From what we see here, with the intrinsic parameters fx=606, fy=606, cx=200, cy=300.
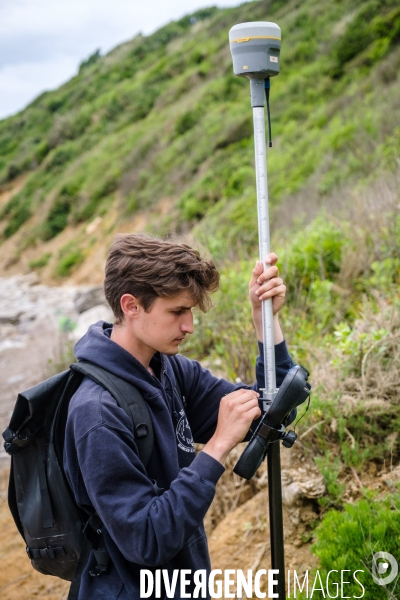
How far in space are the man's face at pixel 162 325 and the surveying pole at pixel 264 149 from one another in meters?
0.32

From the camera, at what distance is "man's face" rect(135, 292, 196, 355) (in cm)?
195

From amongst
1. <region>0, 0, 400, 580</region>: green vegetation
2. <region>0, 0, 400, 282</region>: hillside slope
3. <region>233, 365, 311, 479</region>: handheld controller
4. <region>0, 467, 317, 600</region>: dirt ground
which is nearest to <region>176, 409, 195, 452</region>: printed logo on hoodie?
<region>233, 365, 311, 479</region>: handheld controller

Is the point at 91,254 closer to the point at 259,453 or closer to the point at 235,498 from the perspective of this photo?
the point at 235,498

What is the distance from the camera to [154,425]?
1.89 metres

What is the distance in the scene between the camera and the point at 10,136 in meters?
35.1

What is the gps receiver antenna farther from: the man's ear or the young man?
the man's ear

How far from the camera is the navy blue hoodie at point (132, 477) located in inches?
65.7

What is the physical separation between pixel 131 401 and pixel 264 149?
36.8 inches

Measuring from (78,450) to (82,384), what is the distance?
0.72ft

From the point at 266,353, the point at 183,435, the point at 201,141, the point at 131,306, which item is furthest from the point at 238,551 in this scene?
the point at 201,141

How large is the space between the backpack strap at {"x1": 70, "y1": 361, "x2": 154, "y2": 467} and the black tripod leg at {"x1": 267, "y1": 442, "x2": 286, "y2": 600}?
51 cm

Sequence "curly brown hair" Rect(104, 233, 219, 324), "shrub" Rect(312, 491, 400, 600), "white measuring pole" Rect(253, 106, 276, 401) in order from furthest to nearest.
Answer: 1. "shrub" Rect(312, 491, 400, 600)
2. "white measuring pole" Rect(253, 106, 276, 401)
3. "curly brown hair" Rect(104, 233, 219, 324)

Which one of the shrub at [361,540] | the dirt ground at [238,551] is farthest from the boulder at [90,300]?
the shrub at [361,540]

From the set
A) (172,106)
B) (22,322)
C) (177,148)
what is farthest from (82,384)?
(172,106)
